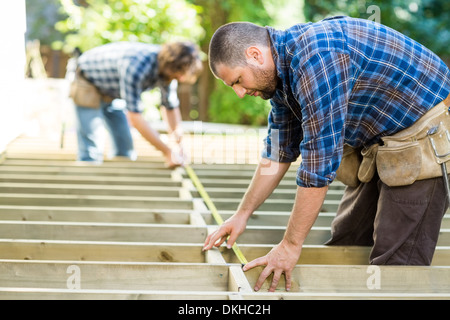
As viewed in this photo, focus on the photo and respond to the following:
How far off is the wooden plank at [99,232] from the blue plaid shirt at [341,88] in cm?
64

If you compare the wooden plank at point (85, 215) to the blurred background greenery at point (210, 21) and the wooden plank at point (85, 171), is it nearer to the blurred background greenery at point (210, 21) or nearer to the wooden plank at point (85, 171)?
the wooden plank at point (85, 171)

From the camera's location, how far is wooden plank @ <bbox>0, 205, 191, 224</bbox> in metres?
3.28

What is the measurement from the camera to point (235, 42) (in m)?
2.09

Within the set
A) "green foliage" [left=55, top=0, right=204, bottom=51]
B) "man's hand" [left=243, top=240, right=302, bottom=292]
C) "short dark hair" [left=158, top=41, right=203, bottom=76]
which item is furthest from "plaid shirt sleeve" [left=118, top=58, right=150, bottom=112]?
"green foliage" [left=55, top=0, right=204, bottom=51]

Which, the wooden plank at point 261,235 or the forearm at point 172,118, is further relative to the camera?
the forearm at point 172,118

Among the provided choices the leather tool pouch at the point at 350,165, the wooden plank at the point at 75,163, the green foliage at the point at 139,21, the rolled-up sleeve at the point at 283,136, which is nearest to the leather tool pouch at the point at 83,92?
the wooden plank at the point at 75,163

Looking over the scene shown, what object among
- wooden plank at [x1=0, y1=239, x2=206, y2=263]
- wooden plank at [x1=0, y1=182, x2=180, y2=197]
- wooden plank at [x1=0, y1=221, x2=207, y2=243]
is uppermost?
wooden plank at [x1=0, y1=182, x2=180, y2=197]

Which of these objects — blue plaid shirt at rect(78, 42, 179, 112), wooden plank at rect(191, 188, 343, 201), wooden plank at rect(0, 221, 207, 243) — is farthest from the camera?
blue plaid shirt at rect(78, 42, 179, 112)

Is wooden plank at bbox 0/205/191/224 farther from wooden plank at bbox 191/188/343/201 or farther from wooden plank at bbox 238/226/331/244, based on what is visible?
wooden plank at bbox 191/188/343/201

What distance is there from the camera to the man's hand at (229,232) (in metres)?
2.56

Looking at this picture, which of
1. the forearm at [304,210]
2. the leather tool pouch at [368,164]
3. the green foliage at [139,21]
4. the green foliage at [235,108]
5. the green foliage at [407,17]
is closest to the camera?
the forearm at [304,210]

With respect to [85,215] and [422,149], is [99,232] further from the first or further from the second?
[422,149]

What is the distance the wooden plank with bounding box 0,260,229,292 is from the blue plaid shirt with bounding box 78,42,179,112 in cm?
232
